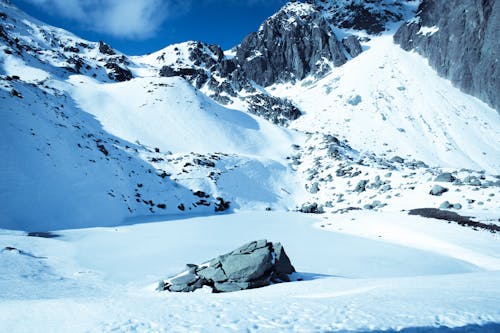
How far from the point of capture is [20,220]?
60.2 ft

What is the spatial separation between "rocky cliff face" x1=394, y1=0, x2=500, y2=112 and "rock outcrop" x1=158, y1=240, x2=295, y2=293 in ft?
240

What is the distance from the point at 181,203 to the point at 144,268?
17.8m

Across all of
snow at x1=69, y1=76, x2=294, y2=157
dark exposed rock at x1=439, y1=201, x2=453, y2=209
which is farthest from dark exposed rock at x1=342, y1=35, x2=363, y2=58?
dark exposed rock at x1=439, y1=201, x2=453, y2=209

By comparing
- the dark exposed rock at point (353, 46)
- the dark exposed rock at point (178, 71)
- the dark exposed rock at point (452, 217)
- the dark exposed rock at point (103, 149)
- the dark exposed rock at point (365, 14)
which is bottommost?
the dark exposed rock at point (452, 217)

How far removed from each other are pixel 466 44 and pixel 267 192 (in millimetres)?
65259

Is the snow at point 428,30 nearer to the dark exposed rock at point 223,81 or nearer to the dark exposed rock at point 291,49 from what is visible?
the dark exposed rock at point 291,49

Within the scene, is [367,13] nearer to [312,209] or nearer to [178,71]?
[178,71]

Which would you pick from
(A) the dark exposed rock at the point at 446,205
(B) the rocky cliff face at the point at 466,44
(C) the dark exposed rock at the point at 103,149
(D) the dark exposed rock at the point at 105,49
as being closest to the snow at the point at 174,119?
(C) the dark exposed rock at the point at 103,149

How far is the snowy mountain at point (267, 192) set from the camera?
20.8 feet

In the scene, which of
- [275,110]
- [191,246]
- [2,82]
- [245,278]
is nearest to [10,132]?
[2,82]

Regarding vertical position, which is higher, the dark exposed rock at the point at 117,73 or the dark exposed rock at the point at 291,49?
the dark exposed rock at the point at 291,49

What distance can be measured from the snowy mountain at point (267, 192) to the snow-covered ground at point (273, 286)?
0.08m

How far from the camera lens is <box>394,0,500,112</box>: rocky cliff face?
200 feet

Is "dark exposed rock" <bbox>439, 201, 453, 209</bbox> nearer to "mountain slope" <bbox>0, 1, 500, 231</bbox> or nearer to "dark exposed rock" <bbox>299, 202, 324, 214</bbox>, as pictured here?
"mountain slope" <bbox>0, 1, 500, 231</bbox>
